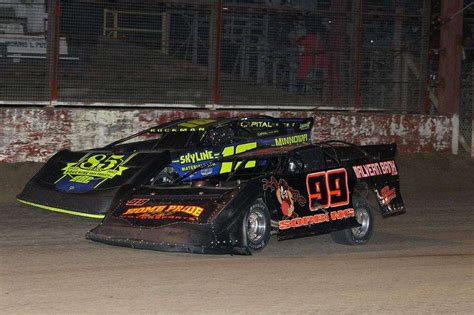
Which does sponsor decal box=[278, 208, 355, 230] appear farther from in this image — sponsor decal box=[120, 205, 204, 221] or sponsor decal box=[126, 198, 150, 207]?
sponsor decal box=[126, 198, 150, 207]

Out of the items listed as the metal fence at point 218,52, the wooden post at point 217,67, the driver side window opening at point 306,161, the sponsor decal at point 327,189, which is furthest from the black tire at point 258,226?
the wooden post at point 217,67

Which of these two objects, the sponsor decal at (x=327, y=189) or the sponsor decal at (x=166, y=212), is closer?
the sponsor decal at (x=166, y=212)

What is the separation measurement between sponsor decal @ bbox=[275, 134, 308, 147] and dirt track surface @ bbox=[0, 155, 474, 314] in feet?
7.13

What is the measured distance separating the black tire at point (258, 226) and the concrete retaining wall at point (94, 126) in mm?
6596

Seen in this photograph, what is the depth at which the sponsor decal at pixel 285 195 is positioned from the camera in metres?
9.23

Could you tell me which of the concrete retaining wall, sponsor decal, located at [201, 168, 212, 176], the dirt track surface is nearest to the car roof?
sponsor decal, located at [201, 168, 212, 176]

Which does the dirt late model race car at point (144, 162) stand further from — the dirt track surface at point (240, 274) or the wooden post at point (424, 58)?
the wooden post at point (424, 58)

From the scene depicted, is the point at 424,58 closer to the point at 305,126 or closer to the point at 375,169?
the point at 305,126

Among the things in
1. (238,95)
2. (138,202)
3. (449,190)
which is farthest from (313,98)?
(138,202)

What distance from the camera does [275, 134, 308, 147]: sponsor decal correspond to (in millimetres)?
13234

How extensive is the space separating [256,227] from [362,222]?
1641 millimetres

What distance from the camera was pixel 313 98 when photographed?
57.4 ft

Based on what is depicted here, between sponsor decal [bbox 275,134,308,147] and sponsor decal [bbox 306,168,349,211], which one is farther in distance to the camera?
sponsor decal [bbox 275,134,308,147]

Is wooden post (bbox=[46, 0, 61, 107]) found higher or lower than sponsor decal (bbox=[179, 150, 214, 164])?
higher
